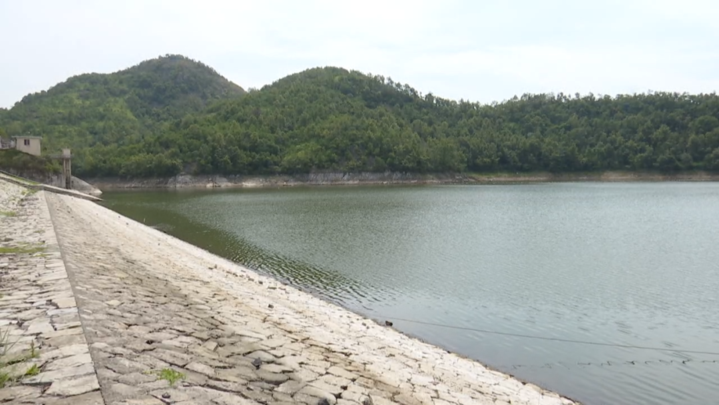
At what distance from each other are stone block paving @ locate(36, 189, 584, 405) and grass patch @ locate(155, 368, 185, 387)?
3 centimetres

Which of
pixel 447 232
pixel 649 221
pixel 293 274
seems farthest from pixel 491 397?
pixel 649 221

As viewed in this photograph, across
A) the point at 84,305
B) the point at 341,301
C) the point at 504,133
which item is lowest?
the point at 341,301

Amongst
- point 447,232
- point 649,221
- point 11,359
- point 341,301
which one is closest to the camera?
point 11,359

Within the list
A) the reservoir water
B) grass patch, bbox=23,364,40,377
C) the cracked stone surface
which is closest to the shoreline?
the reservoir water

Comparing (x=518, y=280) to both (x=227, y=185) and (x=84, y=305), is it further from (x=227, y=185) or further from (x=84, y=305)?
(x=227, y=185)

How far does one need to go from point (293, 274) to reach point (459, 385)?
11919mm

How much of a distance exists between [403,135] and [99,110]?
97.6m

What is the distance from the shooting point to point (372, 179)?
112 m

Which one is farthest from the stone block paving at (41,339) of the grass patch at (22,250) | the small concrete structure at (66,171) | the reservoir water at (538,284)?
the small concrete structure at (66,171)

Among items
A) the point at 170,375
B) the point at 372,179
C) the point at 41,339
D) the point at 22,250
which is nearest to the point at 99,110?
the point at 372,179

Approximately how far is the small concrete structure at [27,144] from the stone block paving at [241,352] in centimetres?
6623

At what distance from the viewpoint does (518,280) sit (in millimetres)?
17094

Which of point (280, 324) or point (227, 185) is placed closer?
point (280, 324)

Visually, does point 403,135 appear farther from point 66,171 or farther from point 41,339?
point 41,339
